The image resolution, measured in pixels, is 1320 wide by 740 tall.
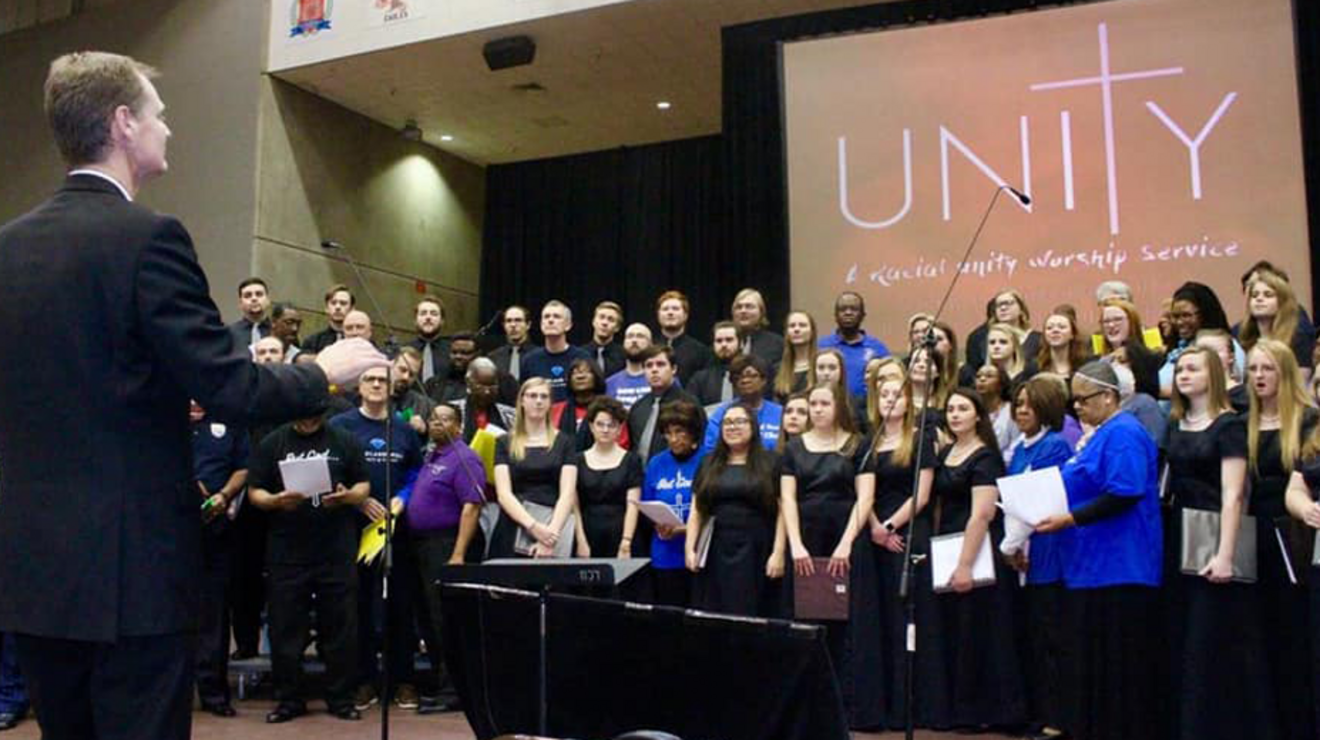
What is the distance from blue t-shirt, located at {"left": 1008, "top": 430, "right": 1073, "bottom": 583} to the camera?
15.9 ft

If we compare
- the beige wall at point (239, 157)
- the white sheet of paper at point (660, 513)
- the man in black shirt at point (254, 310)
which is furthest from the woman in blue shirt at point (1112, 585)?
the beige wall at point (239, 157)

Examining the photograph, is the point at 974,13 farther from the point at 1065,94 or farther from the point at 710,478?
the point at 710,478

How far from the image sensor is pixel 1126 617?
454 cm

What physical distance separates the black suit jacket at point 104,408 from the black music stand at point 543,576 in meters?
1.49

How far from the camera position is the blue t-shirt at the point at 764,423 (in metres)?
5.92

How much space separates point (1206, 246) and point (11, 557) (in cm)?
745

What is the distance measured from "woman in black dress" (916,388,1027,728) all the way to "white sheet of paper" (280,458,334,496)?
2.70 metres

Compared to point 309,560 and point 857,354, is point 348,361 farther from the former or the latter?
point 857,354

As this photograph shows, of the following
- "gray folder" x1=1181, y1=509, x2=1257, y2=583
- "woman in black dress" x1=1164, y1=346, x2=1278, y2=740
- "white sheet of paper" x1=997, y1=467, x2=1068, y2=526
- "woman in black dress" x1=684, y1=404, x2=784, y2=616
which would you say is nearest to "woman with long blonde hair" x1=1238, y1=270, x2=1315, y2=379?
"woman in black dress" x1=1164, y1=346, x2=1278, y2=740

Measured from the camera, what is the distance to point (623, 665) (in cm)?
330

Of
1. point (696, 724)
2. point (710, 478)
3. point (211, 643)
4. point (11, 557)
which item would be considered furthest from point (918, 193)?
point (11, 557)

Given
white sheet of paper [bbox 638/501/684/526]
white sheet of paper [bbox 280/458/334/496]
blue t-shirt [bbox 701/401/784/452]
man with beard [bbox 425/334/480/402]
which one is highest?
man with beard [bbox 425/334/480/402]

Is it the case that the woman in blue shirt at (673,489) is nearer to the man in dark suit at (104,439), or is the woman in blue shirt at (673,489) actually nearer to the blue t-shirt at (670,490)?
the blue t-shirt at (670,490)

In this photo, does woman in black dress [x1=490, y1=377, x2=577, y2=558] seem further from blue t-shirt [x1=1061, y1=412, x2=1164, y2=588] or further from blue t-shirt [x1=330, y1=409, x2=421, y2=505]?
blue t-shirt [x1=1061, y1=412, x2=1164, y2=588]
